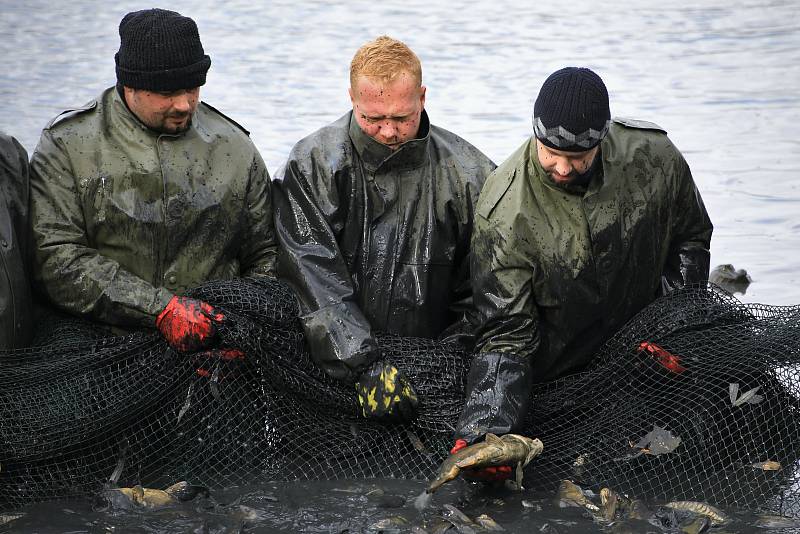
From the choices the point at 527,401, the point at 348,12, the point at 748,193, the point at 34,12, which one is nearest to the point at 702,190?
the point at 748,193

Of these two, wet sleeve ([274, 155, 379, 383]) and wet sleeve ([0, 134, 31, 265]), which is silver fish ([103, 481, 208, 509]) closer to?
wet sleeve ([274, 155, 379, 383])

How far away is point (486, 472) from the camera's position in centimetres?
527

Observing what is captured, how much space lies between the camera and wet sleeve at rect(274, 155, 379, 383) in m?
5.56

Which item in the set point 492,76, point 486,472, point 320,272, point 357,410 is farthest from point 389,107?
point 492,76

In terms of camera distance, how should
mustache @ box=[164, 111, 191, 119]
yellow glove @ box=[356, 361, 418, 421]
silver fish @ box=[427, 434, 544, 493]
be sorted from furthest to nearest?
mustache @ box=[164, 111, 191, 119] → yellow glove @ box=[356, 361, 418, 421] → silver fish @ box=[427, 434, 544, 493]

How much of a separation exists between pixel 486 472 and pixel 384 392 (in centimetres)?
58

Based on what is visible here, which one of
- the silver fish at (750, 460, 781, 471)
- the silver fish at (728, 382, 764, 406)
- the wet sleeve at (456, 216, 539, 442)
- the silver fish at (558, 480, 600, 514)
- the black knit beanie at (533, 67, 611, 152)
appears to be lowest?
the silver fish at (558, 480, 600, 514)

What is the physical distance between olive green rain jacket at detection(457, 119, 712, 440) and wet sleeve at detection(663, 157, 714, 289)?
14 mm

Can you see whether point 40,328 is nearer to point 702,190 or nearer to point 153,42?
point 153,42

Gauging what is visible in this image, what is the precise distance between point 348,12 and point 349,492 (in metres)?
15.5

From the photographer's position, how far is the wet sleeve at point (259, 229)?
19.7ft

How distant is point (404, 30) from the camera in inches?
738

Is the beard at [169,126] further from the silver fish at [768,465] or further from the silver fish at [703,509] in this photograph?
the silver fish at [768,465]

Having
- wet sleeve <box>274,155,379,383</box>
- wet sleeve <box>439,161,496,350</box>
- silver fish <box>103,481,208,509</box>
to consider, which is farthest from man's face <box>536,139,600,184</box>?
silver fish <box>103,481,208,509</box>
